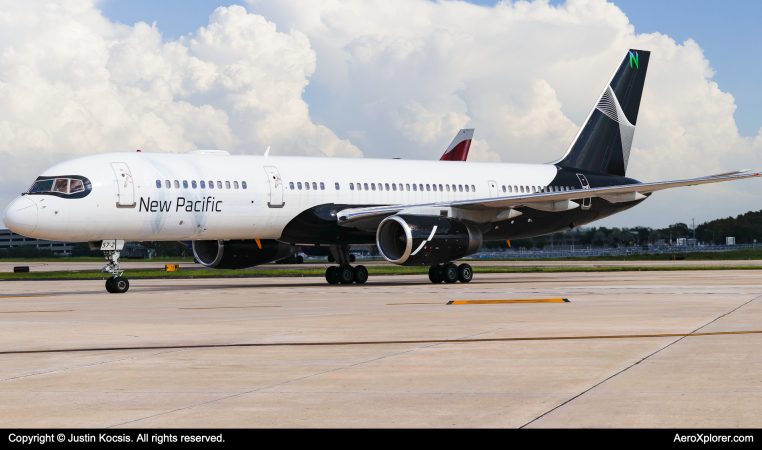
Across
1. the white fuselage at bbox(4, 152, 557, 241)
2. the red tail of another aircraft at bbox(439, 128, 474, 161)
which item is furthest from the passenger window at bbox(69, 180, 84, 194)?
the red tail of another aircraft at bbox(439, 128, 474, 161)

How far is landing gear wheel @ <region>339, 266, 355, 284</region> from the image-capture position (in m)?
28.0

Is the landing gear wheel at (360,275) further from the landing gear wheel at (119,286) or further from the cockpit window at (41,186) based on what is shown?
the cockpit window at (41,186)

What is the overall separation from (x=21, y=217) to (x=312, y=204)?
8.69m

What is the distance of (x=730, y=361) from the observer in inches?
316

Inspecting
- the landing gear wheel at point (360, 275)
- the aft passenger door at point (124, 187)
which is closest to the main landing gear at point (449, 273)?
the landing gear wheel at point (360, 275)

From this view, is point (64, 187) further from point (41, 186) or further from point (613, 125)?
point (613, 125)

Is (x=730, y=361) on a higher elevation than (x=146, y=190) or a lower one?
lower

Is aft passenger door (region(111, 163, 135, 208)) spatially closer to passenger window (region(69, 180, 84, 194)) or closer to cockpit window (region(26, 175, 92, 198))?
cockpit window (region(26, 175, 92, 198))

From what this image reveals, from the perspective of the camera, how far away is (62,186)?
21.9 m

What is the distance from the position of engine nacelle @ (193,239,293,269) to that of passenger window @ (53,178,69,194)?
20.6 feet
